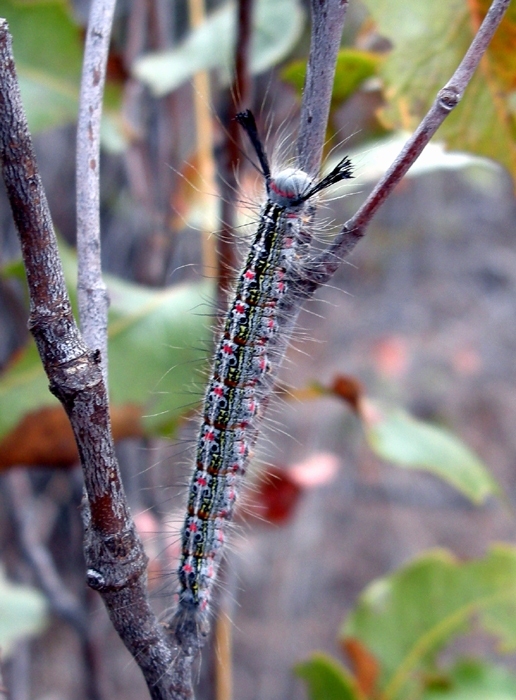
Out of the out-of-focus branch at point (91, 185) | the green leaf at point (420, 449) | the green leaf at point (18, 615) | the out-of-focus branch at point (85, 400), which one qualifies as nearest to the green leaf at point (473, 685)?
the green leaf at point (420, 449)

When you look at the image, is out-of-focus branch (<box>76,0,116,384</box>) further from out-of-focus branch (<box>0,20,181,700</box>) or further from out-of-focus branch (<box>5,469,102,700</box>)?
out-of-focus branch (<box>5,469,102,700</box>)

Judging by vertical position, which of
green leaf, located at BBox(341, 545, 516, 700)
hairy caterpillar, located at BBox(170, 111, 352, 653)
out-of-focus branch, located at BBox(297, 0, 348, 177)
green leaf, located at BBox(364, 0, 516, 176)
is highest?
green leaf, located at BBox(364, 0, 516, 176)

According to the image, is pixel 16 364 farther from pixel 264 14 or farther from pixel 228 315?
pixel 264 14

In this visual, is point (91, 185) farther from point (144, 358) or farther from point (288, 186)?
point (144, 358)

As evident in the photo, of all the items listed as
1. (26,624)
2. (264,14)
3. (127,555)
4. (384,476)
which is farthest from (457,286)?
(127,555)

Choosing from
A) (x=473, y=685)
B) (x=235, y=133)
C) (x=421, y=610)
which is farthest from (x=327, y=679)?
(x=235, y=133)

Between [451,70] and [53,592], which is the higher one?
[451,70]

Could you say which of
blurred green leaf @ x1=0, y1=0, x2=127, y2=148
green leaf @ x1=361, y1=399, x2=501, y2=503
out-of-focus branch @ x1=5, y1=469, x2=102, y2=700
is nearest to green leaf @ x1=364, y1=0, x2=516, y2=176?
green leaf @ x1=361, y1=399, x2=501, y2=503
